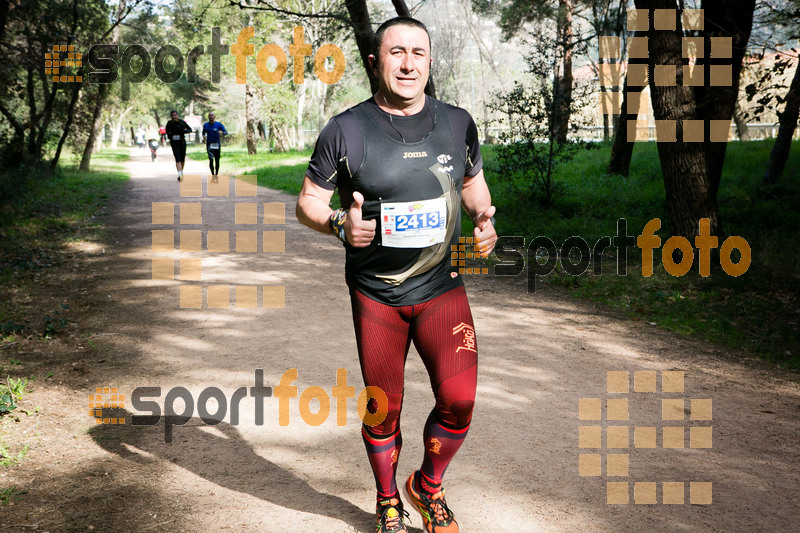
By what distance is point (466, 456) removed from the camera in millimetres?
4406

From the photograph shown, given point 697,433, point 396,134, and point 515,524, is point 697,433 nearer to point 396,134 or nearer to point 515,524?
point 515,524

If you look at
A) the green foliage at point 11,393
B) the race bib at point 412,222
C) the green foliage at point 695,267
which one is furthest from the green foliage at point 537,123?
the race bib at point 412,222

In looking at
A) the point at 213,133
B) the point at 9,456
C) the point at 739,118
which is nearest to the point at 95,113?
the point at 213,133

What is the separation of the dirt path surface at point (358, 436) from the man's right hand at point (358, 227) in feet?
5.49

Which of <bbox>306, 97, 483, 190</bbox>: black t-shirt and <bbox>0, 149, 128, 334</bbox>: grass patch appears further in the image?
<bbox>0, 149, 128, 334</bbox>: grass patch

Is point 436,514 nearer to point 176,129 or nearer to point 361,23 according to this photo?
point 361,23

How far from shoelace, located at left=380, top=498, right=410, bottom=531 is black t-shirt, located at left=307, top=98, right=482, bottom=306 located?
1.08 metres

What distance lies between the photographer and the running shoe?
3363 millimetres

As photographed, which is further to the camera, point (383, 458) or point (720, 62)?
point (720, 62)

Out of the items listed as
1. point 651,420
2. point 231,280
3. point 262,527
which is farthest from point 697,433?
point 231,280

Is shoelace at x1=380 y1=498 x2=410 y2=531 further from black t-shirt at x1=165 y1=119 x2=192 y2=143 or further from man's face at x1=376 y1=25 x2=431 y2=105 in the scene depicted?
black t-shirt at x1=165 y1=119 x2=192 y2=143

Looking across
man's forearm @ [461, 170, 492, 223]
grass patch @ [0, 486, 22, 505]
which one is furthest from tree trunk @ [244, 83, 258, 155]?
man's forearm @ [461, 170, 492, 223]

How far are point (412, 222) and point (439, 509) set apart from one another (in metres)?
1.49

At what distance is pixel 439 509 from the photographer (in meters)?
3.38
